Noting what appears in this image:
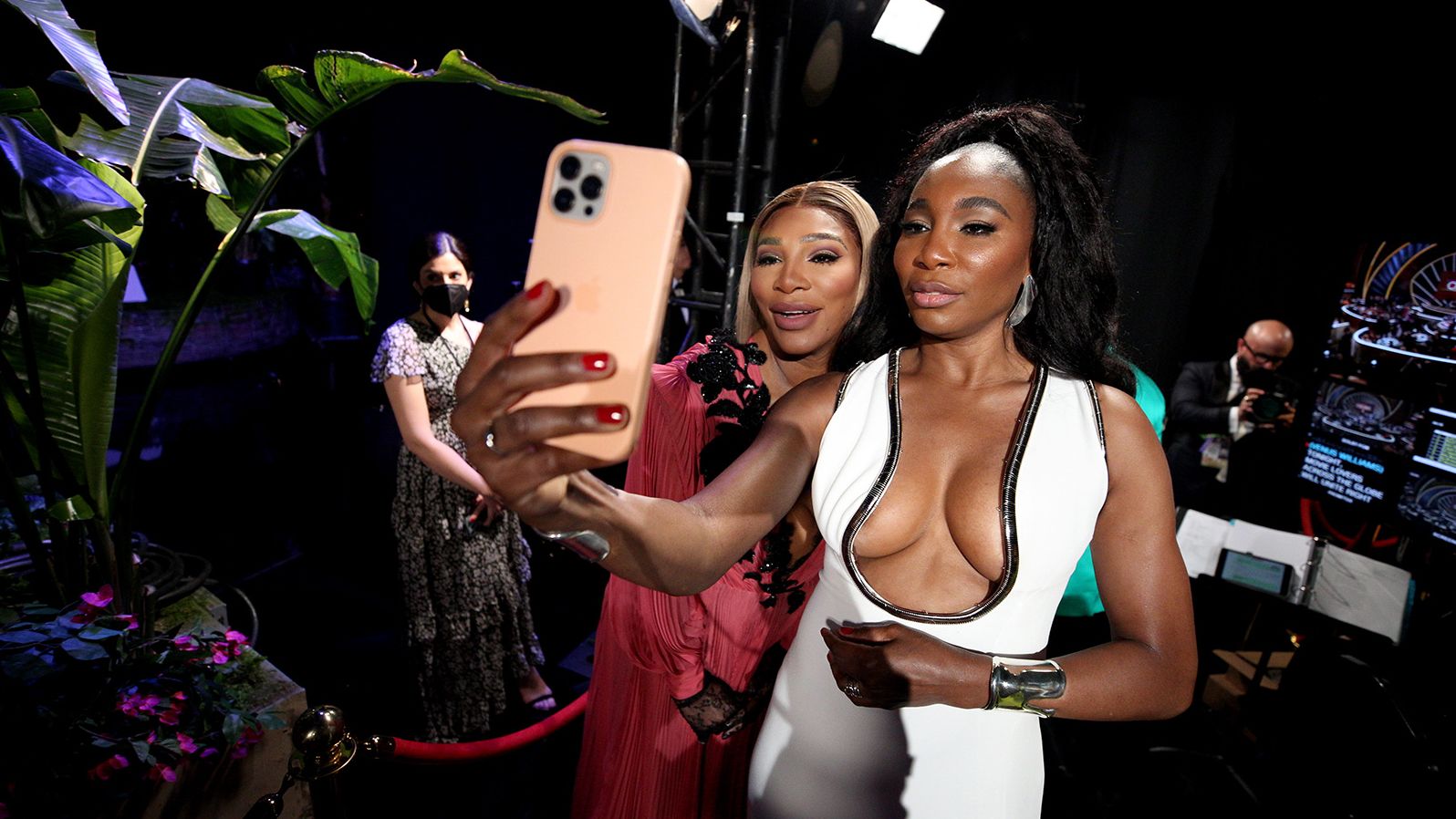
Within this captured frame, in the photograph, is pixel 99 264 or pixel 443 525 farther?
pixel 443 525

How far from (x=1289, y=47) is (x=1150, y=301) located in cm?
186

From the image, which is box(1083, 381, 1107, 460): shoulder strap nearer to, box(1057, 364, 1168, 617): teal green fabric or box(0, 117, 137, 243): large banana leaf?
box(0, 117, 137, 243): large banana leaf

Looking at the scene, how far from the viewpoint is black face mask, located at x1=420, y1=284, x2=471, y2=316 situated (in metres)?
2.99

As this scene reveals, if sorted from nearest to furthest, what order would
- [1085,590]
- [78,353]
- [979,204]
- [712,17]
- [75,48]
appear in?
1. [979,204]
2. [75,48]
3. [78,353]
4. [1085,590]
5. [712,17]

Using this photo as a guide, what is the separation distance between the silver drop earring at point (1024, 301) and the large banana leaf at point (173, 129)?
1938 mm

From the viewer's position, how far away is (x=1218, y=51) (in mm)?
4574

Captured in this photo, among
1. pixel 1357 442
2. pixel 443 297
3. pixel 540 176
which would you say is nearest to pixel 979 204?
pixel 443 297

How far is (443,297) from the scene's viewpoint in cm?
299

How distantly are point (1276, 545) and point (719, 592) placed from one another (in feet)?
9.35

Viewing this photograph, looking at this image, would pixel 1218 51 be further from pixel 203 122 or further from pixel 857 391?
pixel 203 122

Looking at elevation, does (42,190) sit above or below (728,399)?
above

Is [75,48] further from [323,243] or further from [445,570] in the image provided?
[445,570]

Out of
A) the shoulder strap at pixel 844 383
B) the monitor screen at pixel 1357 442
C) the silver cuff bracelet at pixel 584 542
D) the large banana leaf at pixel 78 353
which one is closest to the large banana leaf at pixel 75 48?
the large banana leaf at pixel 78 353

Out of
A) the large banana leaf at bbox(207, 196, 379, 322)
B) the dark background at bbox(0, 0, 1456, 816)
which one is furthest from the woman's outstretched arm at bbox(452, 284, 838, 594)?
the dark background at bbox(0, 0, 1456, 816)
